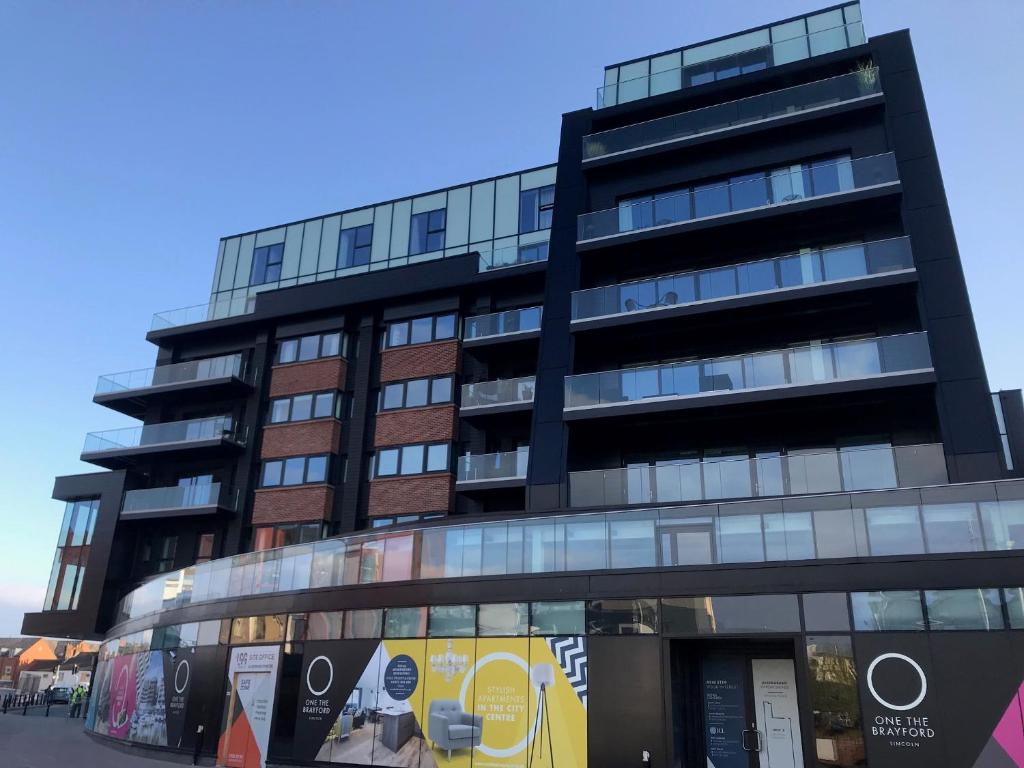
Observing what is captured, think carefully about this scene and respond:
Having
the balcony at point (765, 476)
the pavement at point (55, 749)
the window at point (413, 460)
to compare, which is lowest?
the pavement at point (55, 749)

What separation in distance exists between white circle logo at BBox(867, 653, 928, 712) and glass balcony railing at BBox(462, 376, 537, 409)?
13.7 metres

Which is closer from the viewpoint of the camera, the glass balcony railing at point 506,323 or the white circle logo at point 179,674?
the white circle logo at point 179,674

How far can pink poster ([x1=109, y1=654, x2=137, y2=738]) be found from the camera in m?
29.0

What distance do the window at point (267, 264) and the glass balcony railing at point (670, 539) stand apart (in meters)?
15.9

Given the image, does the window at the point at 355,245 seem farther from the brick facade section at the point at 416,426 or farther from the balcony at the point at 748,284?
the balcony at the point at 748,284

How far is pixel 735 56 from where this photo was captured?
28797mm

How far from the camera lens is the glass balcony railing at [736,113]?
25031mm

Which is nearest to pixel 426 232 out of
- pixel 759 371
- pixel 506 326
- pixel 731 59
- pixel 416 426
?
pixel 506 326

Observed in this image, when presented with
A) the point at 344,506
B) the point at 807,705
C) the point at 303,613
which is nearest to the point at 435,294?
the point at 344,506

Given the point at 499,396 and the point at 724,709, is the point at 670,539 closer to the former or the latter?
the point at 724,709

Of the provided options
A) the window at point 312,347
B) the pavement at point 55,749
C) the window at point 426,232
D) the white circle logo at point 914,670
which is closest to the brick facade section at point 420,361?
the window at point 312,347

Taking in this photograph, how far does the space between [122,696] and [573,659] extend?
1961 centimetres

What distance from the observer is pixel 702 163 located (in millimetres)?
26891

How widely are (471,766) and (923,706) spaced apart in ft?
31.9
